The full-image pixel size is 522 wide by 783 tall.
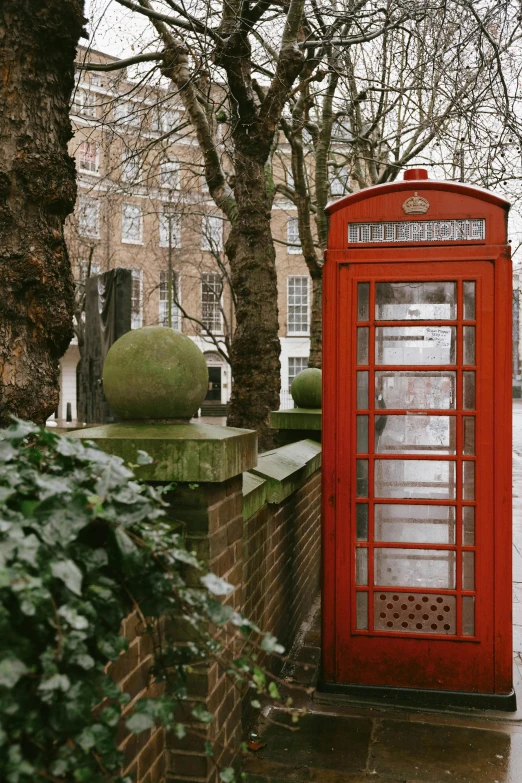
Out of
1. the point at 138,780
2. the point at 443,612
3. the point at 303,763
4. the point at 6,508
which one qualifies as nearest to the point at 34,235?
the point at 6,508

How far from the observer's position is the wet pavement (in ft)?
10.4

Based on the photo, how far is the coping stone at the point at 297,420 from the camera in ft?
20.6

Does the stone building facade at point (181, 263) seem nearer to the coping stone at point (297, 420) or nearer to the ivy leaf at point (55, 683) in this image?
the coping stone at point (297, 420)

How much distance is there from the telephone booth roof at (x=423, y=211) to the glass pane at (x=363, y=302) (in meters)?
0.24

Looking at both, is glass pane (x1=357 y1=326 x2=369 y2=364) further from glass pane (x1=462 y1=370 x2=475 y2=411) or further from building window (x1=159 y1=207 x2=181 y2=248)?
building window (x1=159 y1=207 x2=181 y2=248)

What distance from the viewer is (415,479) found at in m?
4.00

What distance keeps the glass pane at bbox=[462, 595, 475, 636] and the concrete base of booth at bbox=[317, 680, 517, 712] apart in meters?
0.34

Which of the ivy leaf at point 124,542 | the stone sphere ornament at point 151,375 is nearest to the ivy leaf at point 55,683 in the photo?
the ivy leaf at point 124,542

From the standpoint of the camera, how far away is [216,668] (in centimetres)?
279

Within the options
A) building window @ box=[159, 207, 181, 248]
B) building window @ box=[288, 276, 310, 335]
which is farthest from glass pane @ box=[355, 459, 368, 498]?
building window @ box=[288, 276, 310, 335]

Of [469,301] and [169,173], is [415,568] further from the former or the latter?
[169,173]

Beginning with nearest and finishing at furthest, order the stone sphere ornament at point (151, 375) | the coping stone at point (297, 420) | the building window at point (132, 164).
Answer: the stone sphere ornament at point (151, 375) < the coping stone at point (297, 420) < the building window at point (132, 164)

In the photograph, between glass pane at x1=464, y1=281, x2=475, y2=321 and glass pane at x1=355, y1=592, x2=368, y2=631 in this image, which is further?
glass pane at x1=355, y1=592, x2=368, y2=631

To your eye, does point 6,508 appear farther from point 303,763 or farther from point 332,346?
point 332,346
